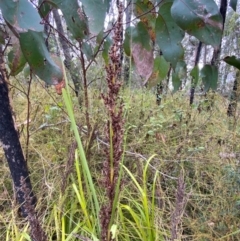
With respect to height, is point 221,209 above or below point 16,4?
below

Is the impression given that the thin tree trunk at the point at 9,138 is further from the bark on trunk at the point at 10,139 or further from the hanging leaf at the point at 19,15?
the hanging leaf at the point at 19,15

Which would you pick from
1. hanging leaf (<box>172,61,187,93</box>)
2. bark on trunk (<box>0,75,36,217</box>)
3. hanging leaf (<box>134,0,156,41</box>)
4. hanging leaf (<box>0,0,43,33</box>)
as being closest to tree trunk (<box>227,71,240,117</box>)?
hanging leaf (<box>172,61,187,93</box>)

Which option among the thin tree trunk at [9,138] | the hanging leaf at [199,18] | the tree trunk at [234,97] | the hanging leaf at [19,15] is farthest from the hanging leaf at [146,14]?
the tree trunk at [234,97]

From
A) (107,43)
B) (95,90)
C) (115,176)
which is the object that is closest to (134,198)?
(107,43)

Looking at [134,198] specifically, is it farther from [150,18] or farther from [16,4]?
[16,4]

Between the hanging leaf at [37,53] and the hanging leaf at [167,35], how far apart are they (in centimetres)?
19

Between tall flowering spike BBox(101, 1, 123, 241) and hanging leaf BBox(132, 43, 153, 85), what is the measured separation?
0.18m

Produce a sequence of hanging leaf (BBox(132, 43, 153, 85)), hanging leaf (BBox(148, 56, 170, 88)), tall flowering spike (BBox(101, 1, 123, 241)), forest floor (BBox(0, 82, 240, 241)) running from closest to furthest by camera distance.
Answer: tall flowering spike (BBox(101, 1, 123, 241)), hanging leaf (BBox(132, 43, 153, 85)), hanging leaf (BBox(148, 56, 170, 88)), forest floor (BBox(0, 82, 240, 241))

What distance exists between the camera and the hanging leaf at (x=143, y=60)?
51 cm

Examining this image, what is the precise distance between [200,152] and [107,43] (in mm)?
709

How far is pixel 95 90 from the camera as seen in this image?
155cm

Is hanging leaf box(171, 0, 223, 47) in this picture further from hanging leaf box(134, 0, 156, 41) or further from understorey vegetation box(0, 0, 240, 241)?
hanging leaf box(134, 0, 156, 41)

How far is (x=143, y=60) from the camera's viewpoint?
52cm

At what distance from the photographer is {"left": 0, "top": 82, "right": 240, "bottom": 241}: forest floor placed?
0.82m
